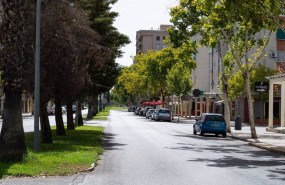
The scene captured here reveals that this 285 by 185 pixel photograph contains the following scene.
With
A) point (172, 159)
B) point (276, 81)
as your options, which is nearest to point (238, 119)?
point (276, 81)

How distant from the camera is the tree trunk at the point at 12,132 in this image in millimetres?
11984

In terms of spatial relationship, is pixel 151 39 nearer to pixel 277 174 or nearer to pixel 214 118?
pixel 214 118

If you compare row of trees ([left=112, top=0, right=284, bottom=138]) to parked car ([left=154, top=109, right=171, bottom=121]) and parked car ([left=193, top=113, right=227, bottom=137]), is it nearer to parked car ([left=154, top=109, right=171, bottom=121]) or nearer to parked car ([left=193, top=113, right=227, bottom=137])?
parked car ([left=193, top=113, right=227, bottom=137])

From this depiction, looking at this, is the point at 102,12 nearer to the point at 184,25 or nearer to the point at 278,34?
the point at 184,25

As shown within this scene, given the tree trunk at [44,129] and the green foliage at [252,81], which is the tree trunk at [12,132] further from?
the green foliage at [252,81]

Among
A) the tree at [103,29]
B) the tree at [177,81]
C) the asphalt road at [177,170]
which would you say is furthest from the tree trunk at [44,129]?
the tree at [177,81]

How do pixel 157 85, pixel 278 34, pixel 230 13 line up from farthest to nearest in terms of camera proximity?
pixel 157 85
pixel 278 34
pixel 230 13

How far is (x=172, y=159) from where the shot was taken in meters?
14.5

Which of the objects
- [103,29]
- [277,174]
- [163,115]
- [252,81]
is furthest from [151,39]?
[277,174]

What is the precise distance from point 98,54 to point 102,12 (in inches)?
326

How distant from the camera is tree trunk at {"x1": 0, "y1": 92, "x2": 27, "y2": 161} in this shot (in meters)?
12.0

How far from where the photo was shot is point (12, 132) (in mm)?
12180

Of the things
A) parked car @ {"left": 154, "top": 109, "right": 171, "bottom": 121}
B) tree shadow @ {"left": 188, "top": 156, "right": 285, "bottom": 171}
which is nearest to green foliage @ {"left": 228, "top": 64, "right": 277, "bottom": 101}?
parked car @ {"left": 154, "top": 109, "right": 171, "bottom": 121}

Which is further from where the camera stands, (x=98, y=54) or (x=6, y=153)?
(x=98, y=54)
